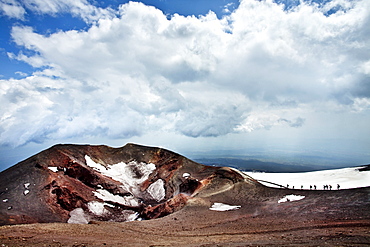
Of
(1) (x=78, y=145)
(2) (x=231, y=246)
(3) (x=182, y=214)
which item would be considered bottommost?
(3) (x=182, y=214)

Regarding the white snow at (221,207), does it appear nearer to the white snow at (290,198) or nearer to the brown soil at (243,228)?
the brown soil at (243,228)

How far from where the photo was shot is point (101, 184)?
3712 centimetres

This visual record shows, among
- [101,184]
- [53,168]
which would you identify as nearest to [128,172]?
[101,184]

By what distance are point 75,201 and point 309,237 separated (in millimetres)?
29170

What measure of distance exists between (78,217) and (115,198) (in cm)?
704

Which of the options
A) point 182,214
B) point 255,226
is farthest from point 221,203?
point 255,226

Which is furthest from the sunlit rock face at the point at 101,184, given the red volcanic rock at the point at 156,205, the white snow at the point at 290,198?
the white snow at the point at 290,198

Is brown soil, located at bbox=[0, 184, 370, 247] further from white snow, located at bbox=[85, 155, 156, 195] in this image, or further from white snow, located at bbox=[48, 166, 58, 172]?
white snow, located at bbox=[48, 166, 58, 172]

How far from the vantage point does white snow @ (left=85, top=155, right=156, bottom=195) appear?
42725 millimetres

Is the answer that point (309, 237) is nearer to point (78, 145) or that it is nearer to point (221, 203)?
point (221, 203)

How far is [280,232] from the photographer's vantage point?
571 inches

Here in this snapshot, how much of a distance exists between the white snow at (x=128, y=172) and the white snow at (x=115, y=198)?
3288mm

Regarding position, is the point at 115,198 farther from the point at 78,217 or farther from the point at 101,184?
the point at 78,217

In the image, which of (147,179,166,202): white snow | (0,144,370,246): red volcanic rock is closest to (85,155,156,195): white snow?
(0,144,370,246): red volcanic rock
